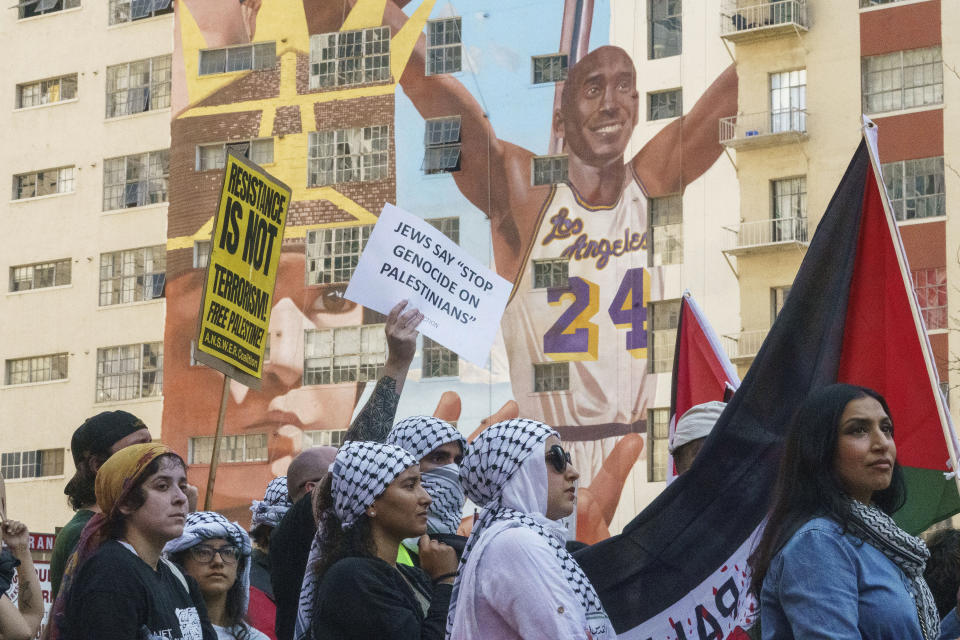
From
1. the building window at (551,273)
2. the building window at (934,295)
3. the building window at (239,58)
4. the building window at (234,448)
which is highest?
the building window at (239,58)

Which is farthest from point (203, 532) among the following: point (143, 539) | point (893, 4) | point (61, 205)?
point (61, 205)

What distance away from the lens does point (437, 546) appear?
5531mm

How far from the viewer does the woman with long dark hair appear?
4.31 m

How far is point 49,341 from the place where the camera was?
172 feet

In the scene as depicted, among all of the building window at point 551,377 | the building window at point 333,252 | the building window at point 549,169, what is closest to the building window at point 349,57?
the building window at point 333,252

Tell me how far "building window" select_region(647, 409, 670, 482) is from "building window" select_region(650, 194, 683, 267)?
3608 mm

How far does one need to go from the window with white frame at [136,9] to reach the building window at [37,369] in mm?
10248

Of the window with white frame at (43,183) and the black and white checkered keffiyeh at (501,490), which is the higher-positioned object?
the window with white frame at (43,183)

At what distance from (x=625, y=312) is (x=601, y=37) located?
710 cm

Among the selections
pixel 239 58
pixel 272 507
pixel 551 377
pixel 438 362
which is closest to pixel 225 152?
pixel 239 58

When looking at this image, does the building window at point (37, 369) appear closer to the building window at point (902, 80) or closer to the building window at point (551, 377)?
the building window at point (551, 377)

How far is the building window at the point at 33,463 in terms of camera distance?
166 feet

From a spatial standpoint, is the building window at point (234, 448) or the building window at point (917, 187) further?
the building window at point (234, 448)

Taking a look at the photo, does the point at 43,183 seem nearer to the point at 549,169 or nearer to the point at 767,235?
the point at 549,169
